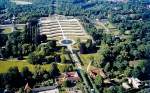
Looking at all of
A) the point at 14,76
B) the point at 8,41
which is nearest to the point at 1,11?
the point at 8,41

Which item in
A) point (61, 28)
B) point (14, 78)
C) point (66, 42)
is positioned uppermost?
point (61, 28)

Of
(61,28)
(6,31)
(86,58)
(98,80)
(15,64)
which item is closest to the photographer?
(98,80)

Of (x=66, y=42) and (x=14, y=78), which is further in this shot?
(x=66, y=42)

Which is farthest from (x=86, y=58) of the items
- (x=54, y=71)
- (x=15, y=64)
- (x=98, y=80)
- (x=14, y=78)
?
(x=14, y=78)

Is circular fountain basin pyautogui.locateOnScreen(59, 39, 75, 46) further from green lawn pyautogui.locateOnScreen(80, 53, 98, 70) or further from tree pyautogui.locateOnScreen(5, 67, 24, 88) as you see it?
tree pyautogui.locateOnScreen(5, 67, 24, 88)

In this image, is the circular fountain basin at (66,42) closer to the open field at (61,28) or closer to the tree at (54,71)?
the open field at (61,28)

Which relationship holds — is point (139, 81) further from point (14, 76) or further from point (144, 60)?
point (14, 76)

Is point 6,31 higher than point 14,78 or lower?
higher

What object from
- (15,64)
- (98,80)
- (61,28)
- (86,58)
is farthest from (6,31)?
(98,80)

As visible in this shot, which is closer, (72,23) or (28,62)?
(28,62)

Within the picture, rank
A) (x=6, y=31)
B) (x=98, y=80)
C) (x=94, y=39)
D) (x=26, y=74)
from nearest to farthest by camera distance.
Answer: (x=98, y=80) < (x=26, y=74) < (x=94, y=39) < (x=6, y=31)

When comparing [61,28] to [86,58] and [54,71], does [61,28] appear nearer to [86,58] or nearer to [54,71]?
[86,58]
